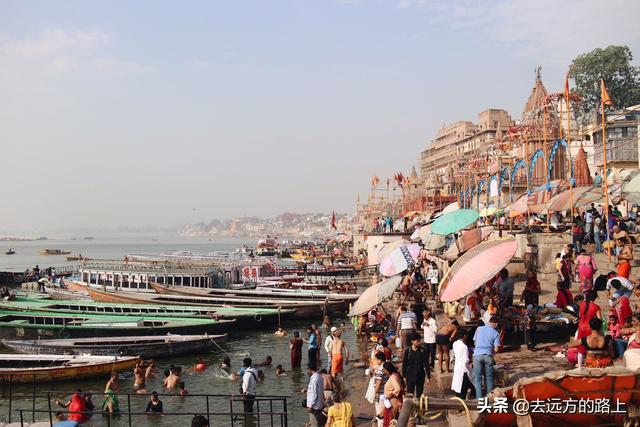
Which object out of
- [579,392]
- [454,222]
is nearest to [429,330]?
[579,392]

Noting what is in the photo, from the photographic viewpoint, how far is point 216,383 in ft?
66.1

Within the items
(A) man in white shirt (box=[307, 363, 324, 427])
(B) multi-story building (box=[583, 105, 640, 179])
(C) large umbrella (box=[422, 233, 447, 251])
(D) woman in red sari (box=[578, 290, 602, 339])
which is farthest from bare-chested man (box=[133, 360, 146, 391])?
(B) multi-story building (box=[583, 105, 640, 179])

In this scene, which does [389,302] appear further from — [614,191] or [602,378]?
[602,378]

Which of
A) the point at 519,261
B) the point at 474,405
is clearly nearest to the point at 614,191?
the point at 519,261

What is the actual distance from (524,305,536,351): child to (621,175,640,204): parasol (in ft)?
25.7

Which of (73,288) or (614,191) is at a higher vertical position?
(614,191)

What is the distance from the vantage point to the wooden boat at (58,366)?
19.4 meters

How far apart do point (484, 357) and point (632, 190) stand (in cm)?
1170

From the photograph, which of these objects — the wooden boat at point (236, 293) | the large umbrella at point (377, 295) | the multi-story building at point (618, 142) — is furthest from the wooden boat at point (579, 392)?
the multi-story building at point (618, 142)

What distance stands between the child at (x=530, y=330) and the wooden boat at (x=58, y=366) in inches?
533

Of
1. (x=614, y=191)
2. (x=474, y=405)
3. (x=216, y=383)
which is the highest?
(x=614, y=191)

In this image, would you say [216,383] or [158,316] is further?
[158,316]

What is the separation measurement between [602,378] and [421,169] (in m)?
125

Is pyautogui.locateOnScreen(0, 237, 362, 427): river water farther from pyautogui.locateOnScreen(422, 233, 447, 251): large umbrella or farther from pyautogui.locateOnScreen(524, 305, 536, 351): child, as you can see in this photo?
pyautogui.locateOnScreen(524, 305, 536, 351): child
